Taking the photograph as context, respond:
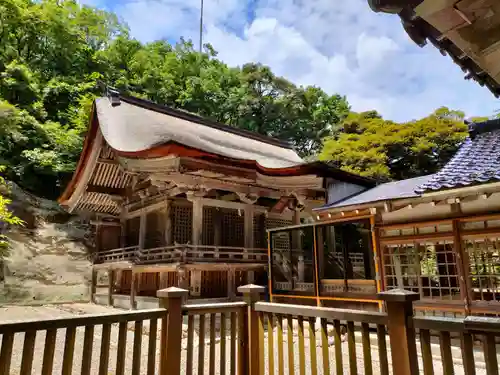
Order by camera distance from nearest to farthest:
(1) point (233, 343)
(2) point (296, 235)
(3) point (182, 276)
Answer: (1) point (233, 343)
(3) point (182, 276)
(2) point (296, 235)

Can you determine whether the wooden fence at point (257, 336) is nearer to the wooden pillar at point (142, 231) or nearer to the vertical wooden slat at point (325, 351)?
the vertical wooden slat at point (325, 351)

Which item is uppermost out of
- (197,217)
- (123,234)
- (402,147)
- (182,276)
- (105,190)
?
(402,147)

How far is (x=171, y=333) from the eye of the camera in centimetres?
304

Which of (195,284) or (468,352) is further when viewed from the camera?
(195,284)

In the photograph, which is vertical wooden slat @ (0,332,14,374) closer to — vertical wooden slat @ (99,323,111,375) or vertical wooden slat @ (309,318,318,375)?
vertical wooden slat @ (99,323,111,375)

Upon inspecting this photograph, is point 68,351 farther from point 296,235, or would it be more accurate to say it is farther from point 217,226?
point 296,235

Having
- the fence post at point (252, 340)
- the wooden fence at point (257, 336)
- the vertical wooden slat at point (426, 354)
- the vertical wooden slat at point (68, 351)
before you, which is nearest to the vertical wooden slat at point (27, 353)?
the wooden fence at point (257, 336)

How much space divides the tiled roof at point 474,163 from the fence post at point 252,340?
4.49 metres

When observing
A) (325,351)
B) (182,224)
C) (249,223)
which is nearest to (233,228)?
(249,223)

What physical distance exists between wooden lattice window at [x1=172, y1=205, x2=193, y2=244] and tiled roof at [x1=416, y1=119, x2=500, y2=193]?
24.7ft

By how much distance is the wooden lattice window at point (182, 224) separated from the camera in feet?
38.2

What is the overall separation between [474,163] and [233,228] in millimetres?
7676

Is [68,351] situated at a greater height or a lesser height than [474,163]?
lesser

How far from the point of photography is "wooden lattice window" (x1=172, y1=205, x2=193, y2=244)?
11.7 metres
